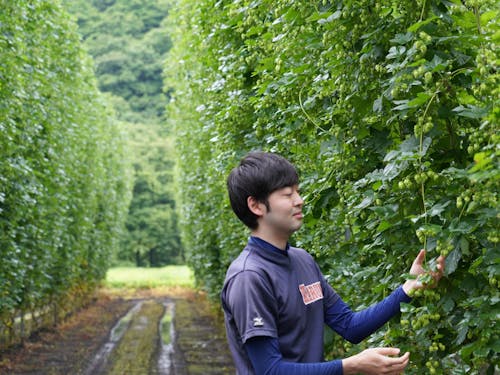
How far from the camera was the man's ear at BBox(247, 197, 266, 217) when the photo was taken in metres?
2.97

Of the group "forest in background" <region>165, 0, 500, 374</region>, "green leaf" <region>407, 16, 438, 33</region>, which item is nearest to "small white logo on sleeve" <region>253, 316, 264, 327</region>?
"forest in background" <region>165, 0, 500, 374</region>

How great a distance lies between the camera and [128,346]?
15.4 meters

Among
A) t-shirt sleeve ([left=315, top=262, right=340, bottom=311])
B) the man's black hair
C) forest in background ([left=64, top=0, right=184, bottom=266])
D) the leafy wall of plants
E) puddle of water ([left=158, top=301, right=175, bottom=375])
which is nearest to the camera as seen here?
the man's black hair

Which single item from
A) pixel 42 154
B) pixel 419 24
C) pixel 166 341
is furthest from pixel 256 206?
pixel 166 341

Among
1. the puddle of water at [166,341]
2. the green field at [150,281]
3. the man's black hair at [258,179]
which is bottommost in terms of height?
the puddle of water at [166,341]

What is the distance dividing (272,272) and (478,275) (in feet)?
2.66

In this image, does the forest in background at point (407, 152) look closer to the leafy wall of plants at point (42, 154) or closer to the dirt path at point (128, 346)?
the leafy wall of plants at point (42, 154)

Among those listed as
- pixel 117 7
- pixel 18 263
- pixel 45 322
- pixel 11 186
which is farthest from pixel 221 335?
pixel 117 7

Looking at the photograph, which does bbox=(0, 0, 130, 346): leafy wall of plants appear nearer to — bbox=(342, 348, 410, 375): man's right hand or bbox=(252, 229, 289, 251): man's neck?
bbox=(252, 229, 289, 251): man's neck

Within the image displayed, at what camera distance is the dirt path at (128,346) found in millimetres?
12477

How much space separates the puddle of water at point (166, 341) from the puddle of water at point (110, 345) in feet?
3.31

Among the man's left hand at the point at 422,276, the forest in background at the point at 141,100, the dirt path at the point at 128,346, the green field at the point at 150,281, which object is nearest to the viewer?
the man's left hand at the point at 422,276

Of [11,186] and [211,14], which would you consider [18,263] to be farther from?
[211,14]

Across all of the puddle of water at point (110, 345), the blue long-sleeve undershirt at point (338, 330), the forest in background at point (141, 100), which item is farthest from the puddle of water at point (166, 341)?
the forest in background at point (141, 100)
